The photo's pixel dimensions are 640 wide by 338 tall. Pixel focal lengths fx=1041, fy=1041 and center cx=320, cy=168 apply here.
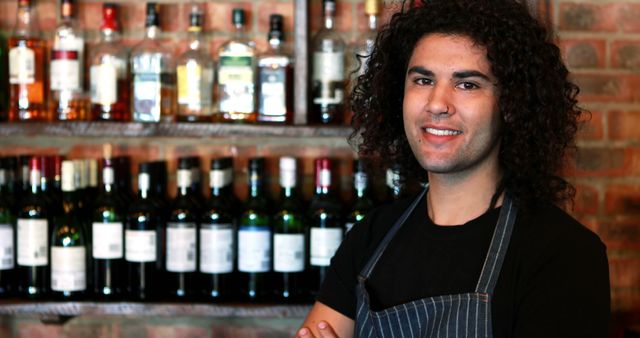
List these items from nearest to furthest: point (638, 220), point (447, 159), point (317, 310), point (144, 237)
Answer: point (447, 159), point (317, 310), point (144, 237), point (638, 220)

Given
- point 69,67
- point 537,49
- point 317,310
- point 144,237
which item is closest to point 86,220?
point 144,237

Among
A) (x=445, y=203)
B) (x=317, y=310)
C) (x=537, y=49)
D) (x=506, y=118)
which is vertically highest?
(x=537, y=49)

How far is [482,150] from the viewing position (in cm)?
149

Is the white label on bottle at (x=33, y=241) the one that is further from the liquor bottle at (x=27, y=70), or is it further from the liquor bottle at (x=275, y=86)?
the liquor bottle at (x=275, y=86)

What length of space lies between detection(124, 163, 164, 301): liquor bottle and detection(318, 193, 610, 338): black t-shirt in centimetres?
63

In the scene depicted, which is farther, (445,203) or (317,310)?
(317,310)

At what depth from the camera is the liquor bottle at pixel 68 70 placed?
7.34ft

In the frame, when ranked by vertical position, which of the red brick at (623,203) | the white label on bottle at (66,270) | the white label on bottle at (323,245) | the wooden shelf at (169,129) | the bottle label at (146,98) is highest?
the bottle label at (146,98)

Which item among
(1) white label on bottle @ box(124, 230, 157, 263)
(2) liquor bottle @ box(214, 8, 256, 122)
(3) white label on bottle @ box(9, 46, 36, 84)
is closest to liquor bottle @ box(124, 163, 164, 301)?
(1) white label on bottle @ box(124, 230, 157, 263)

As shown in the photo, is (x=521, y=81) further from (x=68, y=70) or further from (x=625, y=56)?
(x=68, y=70)

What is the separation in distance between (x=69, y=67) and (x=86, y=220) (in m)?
0.34

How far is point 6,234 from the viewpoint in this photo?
223cm

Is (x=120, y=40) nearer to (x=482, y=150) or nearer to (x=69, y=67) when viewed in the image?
(x=69, y=67)

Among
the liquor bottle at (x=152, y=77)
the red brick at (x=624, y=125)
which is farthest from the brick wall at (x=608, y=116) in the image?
the liquor bottle at (x=152, y=77)
